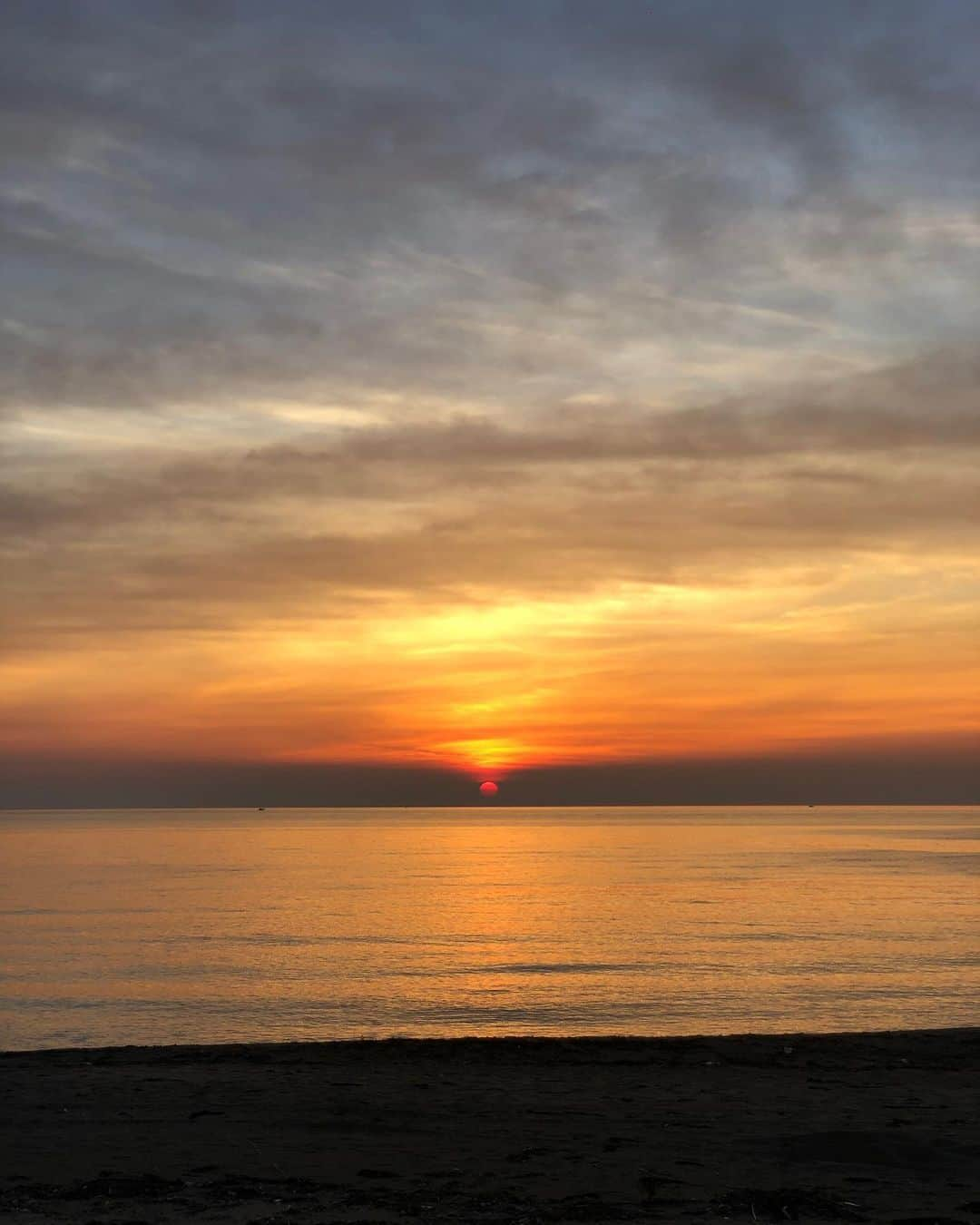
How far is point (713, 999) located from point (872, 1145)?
23.1 meters

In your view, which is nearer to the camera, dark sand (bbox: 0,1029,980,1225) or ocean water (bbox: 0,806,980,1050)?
dark sand (bbox: 0,1029,980,1225)

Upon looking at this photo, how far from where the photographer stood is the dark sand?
1344 centimetres

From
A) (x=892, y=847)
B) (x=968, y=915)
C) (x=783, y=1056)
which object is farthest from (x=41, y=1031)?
(x=892, y=847)

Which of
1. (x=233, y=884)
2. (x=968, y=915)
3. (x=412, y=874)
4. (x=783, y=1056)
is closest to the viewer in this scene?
(x=783, y=1056)

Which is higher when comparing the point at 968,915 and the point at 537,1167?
the point at 537,1167

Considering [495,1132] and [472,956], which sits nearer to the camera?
[495,1132]

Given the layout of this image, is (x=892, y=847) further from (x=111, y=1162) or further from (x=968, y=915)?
(x=111, y=1162)

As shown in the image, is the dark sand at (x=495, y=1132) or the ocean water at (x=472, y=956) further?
the ocean water at (x=472, y=956)

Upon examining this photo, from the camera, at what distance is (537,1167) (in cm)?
1495

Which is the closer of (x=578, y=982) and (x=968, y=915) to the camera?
(x=578, y=982)

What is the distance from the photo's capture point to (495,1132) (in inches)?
662

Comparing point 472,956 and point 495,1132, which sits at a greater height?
point 495,1132

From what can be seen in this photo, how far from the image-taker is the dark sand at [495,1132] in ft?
44.1

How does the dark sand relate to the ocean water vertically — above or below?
above
